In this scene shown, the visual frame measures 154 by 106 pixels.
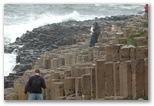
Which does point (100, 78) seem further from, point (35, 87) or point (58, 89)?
point (35, 87)

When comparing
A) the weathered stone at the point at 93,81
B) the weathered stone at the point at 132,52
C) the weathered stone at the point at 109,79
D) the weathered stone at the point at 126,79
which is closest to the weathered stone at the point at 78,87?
the weathered stone at the point at 93,81

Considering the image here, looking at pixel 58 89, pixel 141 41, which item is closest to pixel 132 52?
pixel 141 41

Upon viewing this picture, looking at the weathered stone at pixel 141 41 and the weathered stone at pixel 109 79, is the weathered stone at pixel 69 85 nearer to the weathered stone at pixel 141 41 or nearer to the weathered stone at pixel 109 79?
the weathered stone at pixel 109 79

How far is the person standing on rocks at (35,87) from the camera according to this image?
1253cm

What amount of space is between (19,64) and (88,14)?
1248 mm

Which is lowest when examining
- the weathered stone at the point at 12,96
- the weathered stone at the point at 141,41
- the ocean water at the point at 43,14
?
the weathered stone at the point at 12,96

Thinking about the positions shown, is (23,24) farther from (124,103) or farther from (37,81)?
(124,103)

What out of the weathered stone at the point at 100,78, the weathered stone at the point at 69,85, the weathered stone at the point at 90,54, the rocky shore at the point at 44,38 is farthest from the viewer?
the weathered stone at the point at 90,54

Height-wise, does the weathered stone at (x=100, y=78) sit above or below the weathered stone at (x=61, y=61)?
below

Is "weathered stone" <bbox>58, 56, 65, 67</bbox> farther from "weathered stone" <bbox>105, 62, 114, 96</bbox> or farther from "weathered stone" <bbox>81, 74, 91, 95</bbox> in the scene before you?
"weathered stone" <bbox>105, 62, 114, 96</bbox>

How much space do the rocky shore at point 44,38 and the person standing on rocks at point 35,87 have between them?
352 millimetres

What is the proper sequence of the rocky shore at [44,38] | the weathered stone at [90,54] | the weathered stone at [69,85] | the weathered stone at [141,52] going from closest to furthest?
the weathered stone at [141,52] < the weathered stone at [69,85] < the rocky shore at [44,38] < the weathered stone at [90,54]

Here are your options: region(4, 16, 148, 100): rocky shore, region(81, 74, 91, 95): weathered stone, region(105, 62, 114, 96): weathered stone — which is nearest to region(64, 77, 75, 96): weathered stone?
region(4, 16, 148, 100): rocky shore

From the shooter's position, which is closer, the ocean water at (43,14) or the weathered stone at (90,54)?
the ocean water at (43,14)
